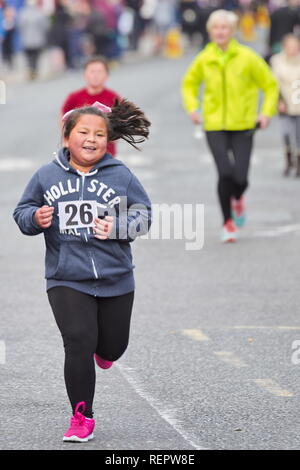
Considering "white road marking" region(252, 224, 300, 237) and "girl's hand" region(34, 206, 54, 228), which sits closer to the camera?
"girl's hand" region(34, 206, 54, 228)

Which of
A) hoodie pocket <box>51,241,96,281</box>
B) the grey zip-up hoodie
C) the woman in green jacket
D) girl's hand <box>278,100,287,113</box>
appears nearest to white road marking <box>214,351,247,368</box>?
the grey zip-up hoodie

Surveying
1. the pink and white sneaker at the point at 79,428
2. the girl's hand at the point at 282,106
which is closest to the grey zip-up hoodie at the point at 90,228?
the pink and white sneaker at the point at 79,428

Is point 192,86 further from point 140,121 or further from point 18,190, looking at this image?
point 140,121

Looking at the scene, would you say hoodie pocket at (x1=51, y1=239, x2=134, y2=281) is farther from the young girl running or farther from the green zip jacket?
the green zip jacket

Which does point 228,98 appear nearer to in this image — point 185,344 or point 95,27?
point 185,344

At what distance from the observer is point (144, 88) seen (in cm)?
3291

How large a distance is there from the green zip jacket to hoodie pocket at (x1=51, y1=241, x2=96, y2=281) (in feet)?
21.7

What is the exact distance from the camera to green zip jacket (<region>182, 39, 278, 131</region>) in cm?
1291

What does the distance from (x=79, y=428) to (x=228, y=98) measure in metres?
6.99

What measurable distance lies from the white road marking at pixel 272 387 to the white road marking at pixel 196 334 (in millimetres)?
1215

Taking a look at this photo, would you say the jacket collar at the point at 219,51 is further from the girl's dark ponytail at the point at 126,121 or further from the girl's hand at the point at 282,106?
the girl's dark ponytail at the point at 126,121

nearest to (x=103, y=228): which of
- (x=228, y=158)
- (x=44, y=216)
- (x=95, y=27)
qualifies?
(x=44, y=216)
